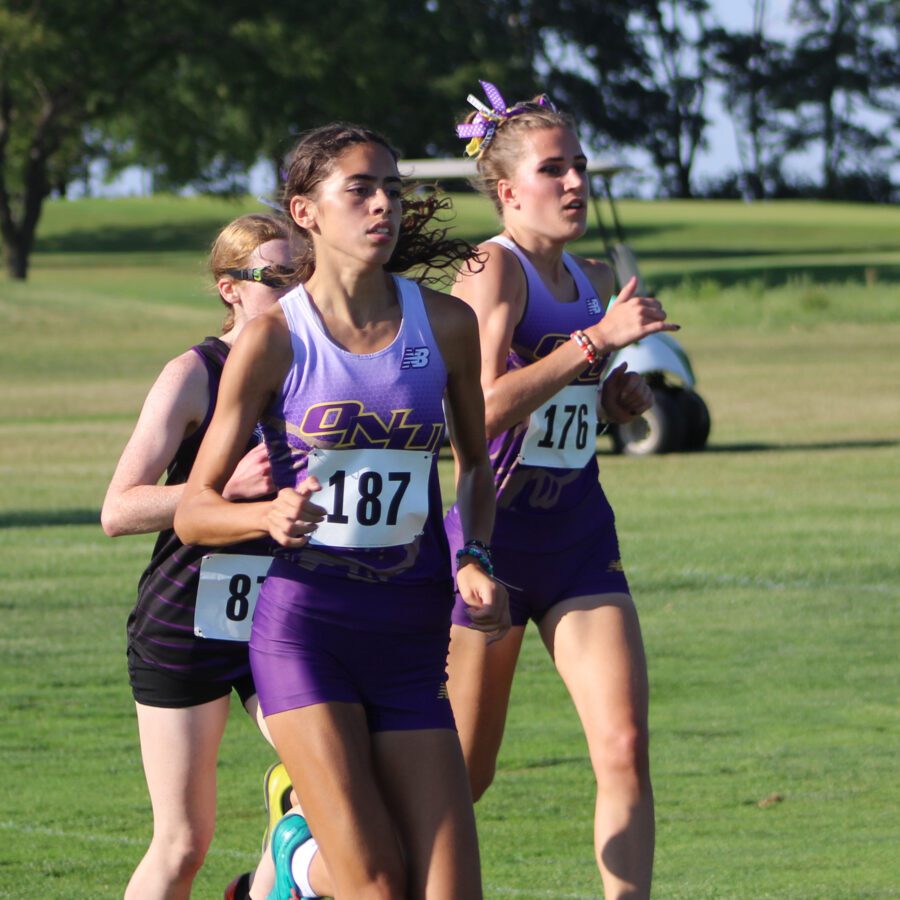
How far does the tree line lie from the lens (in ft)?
180

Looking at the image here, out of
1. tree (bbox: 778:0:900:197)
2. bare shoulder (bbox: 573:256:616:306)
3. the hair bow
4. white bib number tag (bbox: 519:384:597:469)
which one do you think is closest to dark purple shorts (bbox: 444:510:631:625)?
white bib number tag (bbox: 519:384:597:469)

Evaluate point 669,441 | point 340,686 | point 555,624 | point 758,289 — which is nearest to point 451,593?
point 340,686

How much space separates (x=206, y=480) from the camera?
4094mm

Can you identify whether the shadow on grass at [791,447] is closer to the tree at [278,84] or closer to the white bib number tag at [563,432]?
the white bib number tag at [563,432]

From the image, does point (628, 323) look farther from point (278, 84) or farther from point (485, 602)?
point (278, 84)

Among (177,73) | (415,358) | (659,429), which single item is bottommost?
(659,429)

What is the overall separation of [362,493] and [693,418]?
15.4 m

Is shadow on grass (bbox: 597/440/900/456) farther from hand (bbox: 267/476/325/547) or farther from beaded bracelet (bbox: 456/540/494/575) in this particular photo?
hand (bbox: 267/476/325/547)

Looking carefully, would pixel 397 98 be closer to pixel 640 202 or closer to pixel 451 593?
pixel 640 202

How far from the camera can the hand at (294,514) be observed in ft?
12.4

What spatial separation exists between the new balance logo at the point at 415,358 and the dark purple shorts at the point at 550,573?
4.10ft

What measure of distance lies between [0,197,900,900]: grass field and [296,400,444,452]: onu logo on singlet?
2.23 meters

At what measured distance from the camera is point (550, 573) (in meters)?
5.28

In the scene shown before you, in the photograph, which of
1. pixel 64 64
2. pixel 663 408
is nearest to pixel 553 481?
pixel 663 408
